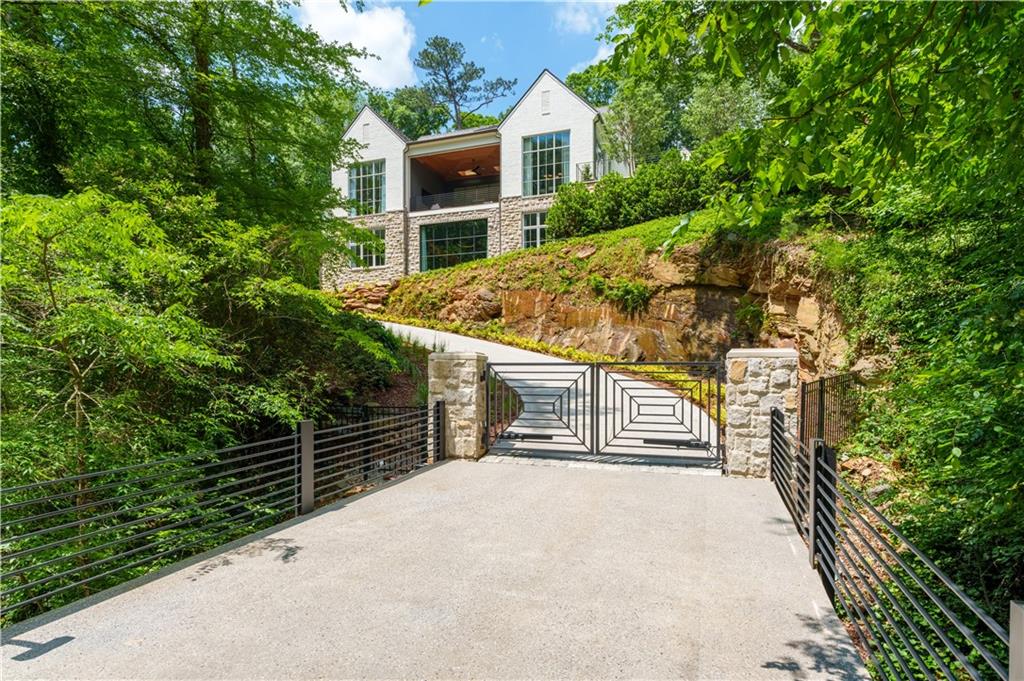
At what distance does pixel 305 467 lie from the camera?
5266mm

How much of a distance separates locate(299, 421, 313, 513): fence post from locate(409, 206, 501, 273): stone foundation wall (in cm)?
1821

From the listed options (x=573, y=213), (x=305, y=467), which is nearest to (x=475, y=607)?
(x=305, y=467)

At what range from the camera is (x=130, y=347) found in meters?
4.45

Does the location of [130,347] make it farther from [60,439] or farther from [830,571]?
[830,571]

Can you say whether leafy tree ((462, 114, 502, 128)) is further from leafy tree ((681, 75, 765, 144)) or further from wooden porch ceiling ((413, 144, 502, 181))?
leafy tree ((681, 75, 765, 144))

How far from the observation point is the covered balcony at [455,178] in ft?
81.0

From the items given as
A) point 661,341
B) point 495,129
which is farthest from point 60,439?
point 495,129

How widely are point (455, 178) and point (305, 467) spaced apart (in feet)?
81.8

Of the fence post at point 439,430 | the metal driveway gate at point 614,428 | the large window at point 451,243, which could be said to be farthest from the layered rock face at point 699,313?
the fence post at point 439,430

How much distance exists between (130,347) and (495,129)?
2135 centimetres

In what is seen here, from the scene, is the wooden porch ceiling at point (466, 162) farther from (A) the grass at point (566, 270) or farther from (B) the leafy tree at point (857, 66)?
(B) the leafy tree at point (857, 66)

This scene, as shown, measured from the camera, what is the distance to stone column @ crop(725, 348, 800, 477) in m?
6.61

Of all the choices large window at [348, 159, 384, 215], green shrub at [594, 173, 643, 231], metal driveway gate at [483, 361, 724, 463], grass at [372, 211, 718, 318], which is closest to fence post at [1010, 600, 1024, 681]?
metal driveway gate at [483, 361, 724, 463]

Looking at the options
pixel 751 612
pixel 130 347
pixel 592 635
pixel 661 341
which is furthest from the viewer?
pixel 661 341
